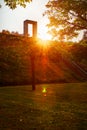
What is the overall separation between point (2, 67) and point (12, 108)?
25139 millimetres

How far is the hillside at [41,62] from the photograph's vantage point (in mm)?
40406

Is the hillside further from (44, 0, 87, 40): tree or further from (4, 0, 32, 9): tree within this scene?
(4, 0, 32, 9): tree

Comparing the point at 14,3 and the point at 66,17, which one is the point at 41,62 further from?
the point at 14,3

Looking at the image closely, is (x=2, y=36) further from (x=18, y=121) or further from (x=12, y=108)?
(x=18, y=121)

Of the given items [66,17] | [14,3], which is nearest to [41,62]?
[66,17]

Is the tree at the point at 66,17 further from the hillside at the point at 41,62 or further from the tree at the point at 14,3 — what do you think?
the tree at the point at 14,3

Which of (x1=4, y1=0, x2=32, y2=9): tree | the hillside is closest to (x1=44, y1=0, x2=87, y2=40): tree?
the hillside

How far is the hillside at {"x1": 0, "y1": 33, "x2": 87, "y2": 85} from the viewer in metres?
40.4

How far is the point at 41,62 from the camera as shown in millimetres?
48188

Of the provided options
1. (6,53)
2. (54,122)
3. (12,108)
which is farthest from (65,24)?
(54,122)

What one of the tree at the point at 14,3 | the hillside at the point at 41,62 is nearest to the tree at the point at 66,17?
the hillside at the point at 41,62

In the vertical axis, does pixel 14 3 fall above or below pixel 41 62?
above

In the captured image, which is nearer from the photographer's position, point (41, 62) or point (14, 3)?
point (14, 3)

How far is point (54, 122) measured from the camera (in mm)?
13883
